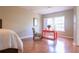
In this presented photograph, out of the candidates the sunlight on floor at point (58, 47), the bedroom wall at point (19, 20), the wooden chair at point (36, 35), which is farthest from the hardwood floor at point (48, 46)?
the bedroom wall at point (19, 20)

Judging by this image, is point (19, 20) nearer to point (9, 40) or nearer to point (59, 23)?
point (9, 40)

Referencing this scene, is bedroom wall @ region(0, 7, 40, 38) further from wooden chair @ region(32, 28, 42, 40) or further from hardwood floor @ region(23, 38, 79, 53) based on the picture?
hardwood floor @ region(23, 38, 79, 53)

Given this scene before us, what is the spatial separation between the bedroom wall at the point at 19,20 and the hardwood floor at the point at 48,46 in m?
0.26

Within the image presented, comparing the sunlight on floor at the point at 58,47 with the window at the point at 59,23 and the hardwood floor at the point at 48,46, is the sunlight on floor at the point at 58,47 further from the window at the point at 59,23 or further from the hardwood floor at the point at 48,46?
the window at the point at 59,23

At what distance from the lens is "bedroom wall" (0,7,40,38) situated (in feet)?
8.87

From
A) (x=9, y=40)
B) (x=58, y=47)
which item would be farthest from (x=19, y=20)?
(x=58, y=47)

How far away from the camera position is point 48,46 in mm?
3207

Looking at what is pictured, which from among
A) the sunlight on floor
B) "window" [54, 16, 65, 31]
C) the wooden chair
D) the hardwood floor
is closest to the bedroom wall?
the wooden chair

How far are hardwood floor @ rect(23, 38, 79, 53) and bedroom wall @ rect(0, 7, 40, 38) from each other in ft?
0.86

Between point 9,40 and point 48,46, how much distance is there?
1157 millimetres
